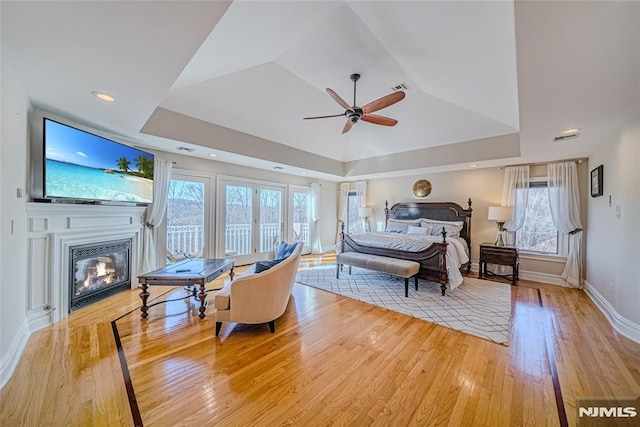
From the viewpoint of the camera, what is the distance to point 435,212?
6.04 meters

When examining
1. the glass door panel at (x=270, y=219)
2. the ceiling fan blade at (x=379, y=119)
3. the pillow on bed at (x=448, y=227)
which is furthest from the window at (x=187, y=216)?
the pillow on bed at (x=448, y=227)

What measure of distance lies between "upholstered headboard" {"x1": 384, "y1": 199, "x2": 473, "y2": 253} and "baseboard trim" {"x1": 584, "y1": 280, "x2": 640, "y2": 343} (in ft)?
7.31

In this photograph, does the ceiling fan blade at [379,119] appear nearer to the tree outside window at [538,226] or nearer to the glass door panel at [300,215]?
the tree outside window at [538,226]

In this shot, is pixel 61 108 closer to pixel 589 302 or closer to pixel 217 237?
pixel 217 237

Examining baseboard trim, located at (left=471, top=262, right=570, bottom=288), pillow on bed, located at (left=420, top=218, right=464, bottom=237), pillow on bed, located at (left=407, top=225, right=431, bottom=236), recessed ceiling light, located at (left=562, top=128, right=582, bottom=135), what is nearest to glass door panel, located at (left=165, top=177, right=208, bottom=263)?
pillow on bed, located at (left=407, top=225, right=431, bottom=236)

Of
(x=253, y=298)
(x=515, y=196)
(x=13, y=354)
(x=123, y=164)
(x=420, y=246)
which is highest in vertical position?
(x=123, y=164)

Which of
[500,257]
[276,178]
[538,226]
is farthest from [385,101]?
[538,226]

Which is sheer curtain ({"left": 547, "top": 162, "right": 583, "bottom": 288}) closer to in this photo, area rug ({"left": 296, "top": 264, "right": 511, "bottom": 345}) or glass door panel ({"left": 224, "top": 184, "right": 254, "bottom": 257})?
area rug ({"left": 296, "top": 264, "right": 511, "bottom": 345})

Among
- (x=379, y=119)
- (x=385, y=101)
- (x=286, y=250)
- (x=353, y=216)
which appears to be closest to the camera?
(x=385, y=101)

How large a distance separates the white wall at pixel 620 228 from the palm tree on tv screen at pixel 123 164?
20.7 ft

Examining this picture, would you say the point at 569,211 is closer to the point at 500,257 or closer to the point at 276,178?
the point at 500,257

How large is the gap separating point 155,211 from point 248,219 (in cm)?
204

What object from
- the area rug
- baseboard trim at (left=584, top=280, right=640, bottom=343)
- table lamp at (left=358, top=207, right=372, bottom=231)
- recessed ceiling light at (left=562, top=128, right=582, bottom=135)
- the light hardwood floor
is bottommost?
the light hardwood floor

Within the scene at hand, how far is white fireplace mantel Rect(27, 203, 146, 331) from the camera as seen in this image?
270 cm
